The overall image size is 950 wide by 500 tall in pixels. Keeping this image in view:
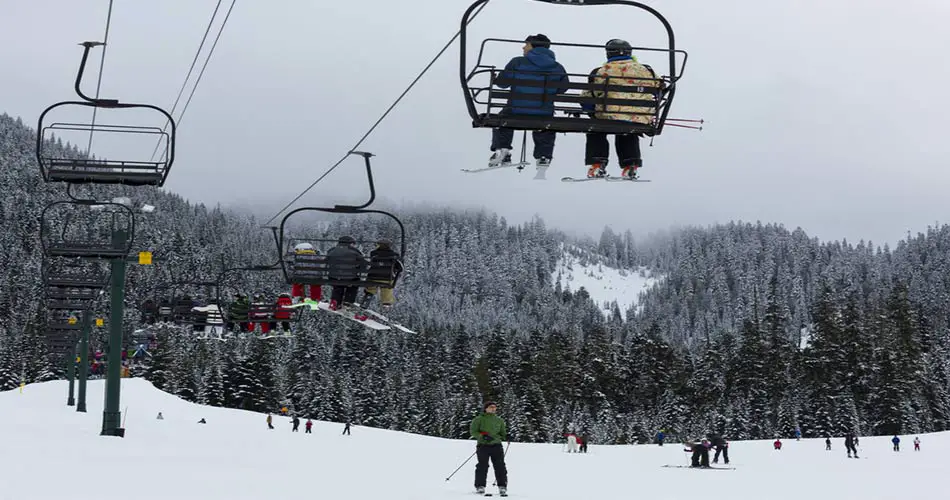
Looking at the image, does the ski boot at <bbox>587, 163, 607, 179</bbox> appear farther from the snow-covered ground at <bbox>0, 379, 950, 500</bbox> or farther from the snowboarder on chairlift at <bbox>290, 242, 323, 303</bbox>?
the snowboarder on chairlift at <bbox>290, 242, 323, 303</bbox>

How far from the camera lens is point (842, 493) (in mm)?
25844

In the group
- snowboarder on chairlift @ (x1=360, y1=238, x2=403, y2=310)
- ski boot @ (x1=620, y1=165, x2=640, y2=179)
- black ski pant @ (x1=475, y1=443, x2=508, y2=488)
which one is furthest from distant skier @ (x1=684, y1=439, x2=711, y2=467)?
ski boot @ (x1=620, y1=165, x2=640, y2=179)

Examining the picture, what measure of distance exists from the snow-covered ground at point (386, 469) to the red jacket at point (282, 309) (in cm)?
411

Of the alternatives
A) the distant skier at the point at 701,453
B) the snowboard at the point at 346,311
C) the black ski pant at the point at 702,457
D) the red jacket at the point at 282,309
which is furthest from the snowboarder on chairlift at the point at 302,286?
the black ski pant at the point at 702,457

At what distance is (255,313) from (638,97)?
24.0m

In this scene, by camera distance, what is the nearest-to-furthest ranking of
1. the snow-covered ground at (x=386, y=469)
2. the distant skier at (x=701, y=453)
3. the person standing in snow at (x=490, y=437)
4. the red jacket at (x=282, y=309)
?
1. the person standing in snow at (x=490, y=437)
2. the snow-covered ground at (x=386, y=469)
3. the red jacket at (x=282, y=309)
4. the distant skier at (x=701, y=453)

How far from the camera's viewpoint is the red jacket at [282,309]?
30.1 metres

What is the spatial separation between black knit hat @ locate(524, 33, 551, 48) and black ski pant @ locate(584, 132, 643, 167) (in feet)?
5.84

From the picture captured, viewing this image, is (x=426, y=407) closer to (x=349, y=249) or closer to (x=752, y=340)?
(x=752, y=340)

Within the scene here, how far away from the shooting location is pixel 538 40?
9.31 metres

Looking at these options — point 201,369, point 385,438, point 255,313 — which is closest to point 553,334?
point 201,369

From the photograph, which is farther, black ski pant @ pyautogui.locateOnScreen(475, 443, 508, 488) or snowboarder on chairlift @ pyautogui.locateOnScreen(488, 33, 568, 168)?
black ski pant @ pyautogui.locateOnScreen(475, 443, 508, 488)

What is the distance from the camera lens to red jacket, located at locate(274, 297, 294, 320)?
30.1 m

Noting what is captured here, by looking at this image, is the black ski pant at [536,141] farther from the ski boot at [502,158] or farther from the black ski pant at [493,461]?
the black ski pant at [493,461]
